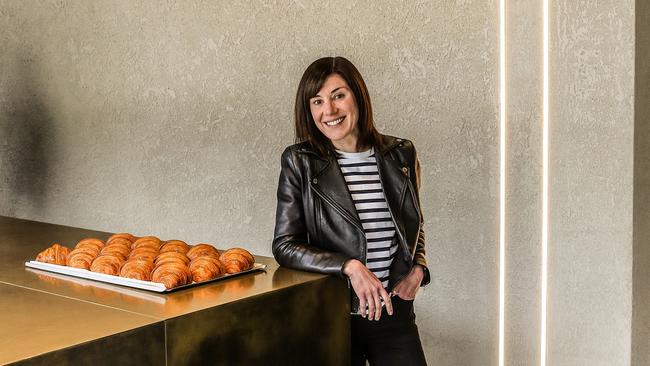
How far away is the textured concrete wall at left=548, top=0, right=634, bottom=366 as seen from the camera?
2.60 m

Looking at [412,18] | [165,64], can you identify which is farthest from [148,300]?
[165,64]

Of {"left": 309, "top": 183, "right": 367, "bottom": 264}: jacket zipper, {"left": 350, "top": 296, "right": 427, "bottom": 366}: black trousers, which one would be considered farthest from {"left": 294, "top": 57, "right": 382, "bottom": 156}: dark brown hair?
{"left": 350, "top": 296, "right": 427, "bottom": 366}: black trousers

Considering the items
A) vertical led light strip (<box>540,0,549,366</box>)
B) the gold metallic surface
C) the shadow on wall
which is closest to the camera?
the gold metallic surface

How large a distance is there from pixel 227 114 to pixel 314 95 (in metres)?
1.90

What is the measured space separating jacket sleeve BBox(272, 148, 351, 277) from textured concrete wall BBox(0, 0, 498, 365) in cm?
122

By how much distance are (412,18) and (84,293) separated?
6.53 feet

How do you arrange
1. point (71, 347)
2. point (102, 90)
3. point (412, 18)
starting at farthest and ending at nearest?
point (102, 90) → point (412, 18) → point (71, 347)

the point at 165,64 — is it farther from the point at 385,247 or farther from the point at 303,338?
the point at 303,338

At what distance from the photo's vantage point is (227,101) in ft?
12.6

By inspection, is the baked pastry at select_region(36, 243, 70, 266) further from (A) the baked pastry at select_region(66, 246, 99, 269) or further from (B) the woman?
(B) the woman

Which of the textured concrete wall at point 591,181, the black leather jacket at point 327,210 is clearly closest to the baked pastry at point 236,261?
the black leather jacket at point 327,210

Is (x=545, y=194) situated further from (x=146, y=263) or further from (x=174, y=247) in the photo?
(x=146, y=263)

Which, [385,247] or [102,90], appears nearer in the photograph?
[385,247]

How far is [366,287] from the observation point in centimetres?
184
